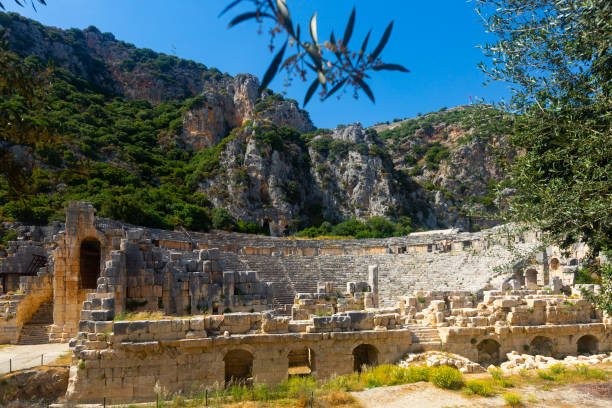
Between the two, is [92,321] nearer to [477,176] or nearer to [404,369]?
[404,369]

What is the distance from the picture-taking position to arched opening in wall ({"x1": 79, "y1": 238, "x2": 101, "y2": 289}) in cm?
2106

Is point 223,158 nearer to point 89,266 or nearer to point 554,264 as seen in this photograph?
point 89,266

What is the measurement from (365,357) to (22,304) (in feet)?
47.3

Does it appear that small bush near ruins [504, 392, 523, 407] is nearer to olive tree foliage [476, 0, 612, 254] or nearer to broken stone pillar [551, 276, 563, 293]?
olive tree foliage [476, 0, 612, 254]

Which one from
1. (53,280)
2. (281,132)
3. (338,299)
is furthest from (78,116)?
(338,299)

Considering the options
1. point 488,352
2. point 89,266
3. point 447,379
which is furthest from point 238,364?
point 89,266

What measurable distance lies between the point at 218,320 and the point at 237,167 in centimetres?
4472

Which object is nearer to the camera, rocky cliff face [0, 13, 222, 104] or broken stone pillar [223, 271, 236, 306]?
broken stone pillar [223, 271, 236, 306]

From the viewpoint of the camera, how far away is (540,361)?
13492 millimetres

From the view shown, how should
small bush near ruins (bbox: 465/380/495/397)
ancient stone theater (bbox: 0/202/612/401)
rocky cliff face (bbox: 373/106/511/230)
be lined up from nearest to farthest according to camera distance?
small bush near ruins (bbox: 465/380/495/397)
ancient stone theater (bbox: 0/202/612/401)
rocky cliff face (bbox: 373/106/511/230)

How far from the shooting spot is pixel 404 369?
1133 cm

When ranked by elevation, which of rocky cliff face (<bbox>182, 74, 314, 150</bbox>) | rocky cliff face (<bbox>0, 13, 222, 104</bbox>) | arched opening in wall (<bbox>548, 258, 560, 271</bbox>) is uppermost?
rocky cliff face (<bbox>0, 13, 222, 104</bbox>)

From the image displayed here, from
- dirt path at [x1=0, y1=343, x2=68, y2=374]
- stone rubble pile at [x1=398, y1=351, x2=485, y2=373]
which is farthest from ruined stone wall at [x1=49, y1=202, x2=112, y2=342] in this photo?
stone rubble pile at [x1=398, y1=351, x2=485, y2=373]

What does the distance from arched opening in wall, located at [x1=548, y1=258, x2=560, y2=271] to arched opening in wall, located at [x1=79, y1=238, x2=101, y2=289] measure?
2541 cm
